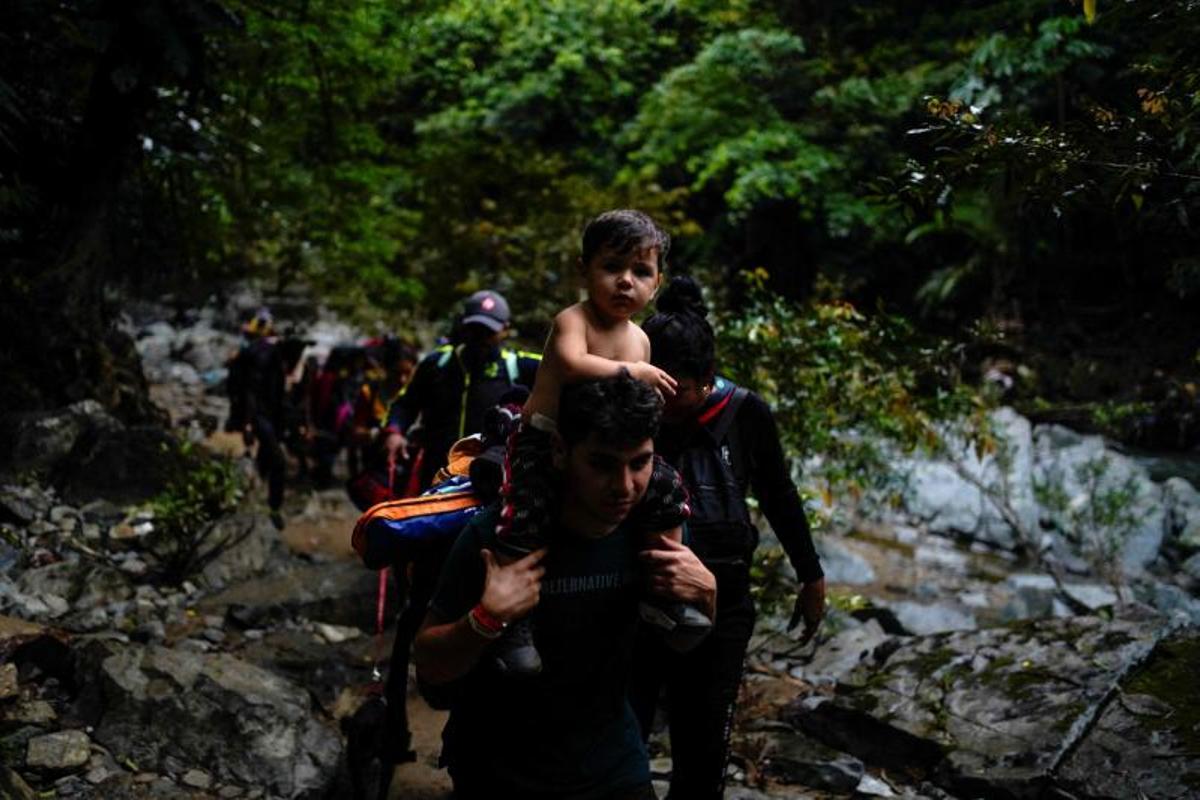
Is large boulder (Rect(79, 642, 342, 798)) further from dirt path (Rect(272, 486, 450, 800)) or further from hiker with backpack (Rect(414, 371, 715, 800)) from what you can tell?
hiker with backpack (Rect(414, 371, 715, 800))

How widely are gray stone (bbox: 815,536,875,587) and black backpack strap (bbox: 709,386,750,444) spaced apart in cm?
688

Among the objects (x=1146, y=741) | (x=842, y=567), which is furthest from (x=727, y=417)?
(x=842, y=567)

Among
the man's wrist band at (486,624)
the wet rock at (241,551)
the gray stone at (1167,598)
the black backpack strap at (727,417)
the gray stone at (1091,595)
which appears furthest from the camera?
the gray stone at (1091,595)

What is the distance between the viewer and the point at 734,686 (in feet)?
9.90

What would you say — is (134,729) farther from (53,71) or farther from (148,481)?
(53,71)

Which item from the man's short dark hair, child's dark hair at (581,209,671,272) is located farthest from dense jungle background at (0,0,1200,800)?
the man's short dark hair

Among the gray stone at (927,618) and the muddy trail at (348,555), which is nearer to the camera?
the muddy trail at (348,555)

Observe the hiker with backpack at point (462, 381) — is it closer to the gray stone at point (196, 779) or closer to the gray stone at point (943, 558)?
the gray stone at point (196, 779)

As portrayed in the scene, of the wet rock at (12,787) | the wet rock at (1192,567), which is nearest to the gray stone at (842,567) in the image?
the wet rock at (1192,567)

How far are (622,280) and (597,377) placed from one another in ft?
2.06

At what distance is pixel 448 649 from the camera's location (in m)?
1.86

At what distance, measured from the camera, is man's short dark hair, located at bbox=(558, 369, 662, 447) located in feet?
5.92

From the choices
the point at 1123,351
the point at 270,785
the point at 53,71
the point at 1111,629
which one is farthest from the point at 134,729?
the point at 1123,351

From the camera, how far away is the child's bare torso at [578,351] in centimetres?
238
